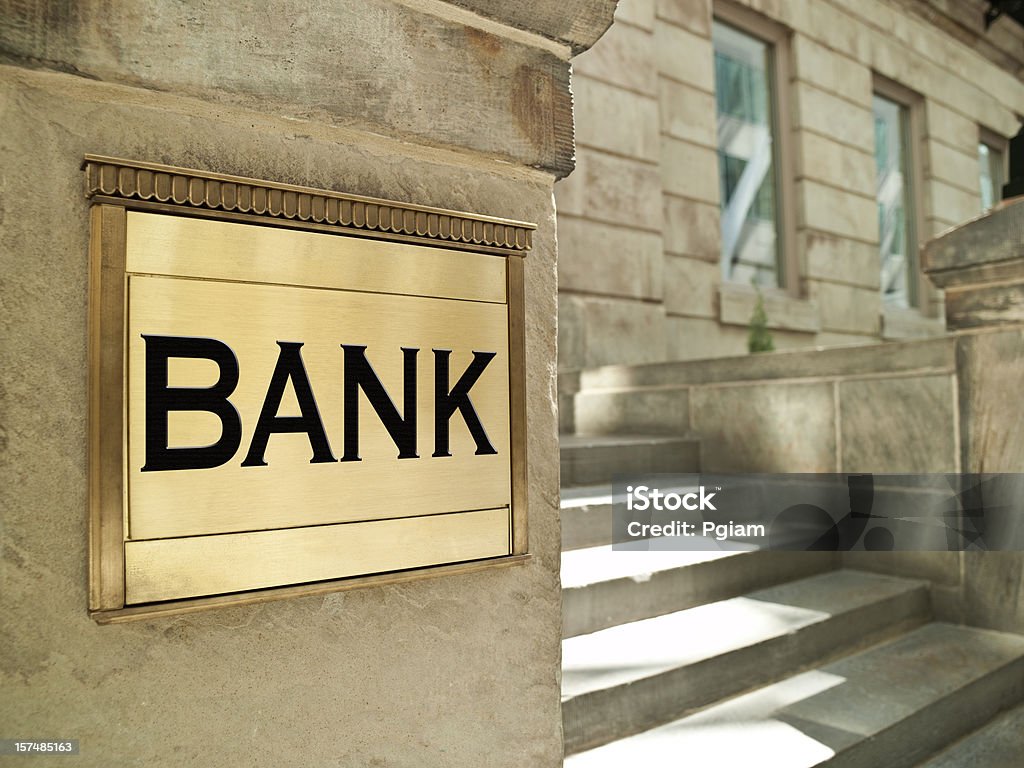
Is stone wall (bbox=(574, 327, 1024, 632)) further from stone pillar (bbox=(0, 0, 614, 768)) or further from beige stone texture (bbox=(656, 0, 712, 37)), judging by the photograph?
beige stone texture (bbox=(656, 0, 712, 37))

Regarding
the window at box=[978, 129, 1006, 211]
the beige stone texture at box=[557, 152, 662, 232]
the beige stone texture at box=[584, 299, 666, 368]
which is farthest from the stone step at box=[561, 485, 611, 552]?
the window at box=[978, 129, 1006, 211]

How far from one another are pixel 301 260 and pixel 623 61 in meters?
6.47

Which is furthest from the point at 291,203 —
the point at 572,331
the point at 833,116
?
the point at 833,116

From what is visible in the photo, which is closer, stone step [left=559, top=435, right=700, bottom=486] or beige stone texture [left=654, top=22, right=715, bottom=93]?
stone step [left=559, top=435, right=700, bottom=486]

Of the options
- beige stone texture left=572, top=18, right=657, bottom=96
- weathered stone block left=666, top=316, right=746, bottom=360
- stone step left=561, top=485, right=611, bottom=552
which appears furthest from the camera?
weathered stone block left=666, top=316, right=746, bottom=360

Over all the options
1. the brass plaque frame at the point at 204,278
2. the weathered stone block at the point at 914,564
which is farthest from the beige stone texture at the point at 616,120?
the brass plaque frame at the point at 204,278

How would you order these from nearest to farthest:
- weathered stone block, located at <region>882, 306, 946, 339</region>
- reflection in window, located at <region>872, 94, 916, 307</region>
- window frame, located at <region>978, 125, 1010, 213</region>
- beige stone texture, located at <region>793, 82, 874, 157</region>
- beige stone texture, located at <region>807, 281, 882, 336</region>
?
beige stone texture, located at <region>793, 82, 874, 157</region> → beige stone texture, located at <region>807, 281, 882, 336</region> → weathered stone block, located at <region>882, 306, 946, 339</region> → reflection in window, located at <region>872, 94, 916, 307</region> → window frame, located at <region>978, 125, 1010, 213</region>

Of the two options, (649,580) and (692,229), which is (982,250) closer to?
(649,580)

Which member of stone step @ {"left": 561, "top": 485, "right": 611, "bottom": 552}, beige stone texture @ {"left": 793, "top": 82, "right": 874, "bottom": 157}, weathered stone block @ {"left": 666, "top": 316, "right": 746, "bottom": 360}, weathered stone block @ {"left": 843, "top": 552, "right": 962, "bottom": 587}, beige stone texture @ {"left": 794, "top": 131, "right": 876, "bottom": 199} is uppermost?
beige stone texture @ {"left": 793, "top": 82, "right": 874, "bottom": 157}

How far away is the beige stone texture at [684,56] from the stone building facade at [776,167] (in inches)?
0.6

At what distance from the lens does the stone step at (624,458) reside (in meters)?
4.00

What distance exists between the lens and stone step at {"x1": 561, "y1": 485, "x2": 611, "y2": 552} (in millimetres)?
3163

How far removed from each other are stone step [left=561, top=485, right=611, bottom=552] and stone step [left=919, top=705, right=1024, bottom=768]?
4.71 ft

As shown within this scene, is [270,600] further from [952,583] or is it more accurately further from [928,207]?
[928,207]
